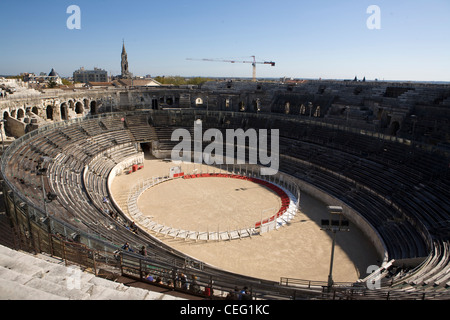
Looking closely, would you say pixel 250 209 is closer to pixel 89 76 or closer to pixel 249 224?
pixel 249 224

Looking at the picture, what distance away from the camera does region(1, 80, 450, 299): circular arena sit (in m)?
14.4

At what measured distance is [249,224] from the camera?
25.5m

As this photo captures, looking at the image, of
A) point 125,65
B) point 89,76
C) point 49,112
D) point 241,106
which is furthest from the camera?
point 89,76

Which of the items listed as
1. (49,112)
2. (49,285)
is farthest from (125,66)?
(49,285)

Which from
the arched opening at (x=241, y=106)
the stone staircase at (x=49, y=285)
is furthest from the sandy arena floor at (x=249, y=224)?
the arched opening at (x=241, y=106)

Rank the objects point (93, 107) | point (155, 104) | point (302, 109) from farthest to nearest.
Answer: point (155, 104) → point (93, 107) → point (302, 109)

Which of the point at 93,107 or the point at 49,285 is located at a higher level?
the point at 93,107

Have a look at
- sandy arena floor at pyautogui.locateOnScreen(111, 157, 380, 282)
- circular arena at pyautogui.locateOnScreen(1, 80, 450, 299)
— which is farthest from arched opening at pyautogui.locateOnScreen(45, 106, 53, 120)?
sandy arena floor at pyautogui.locateOnScreen(111, 157, 380, 282)

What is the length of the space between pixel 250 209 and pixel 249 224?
2.94 m

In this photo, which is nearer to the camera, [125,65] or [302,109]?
[302,109]

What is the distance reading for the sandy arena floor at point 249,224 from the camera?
2009cm

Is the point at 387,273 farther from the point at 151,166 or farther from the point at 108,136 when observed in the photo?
the point at 108,136

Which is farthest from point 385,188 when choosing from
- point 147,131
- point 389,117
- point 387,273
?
point 147,131
